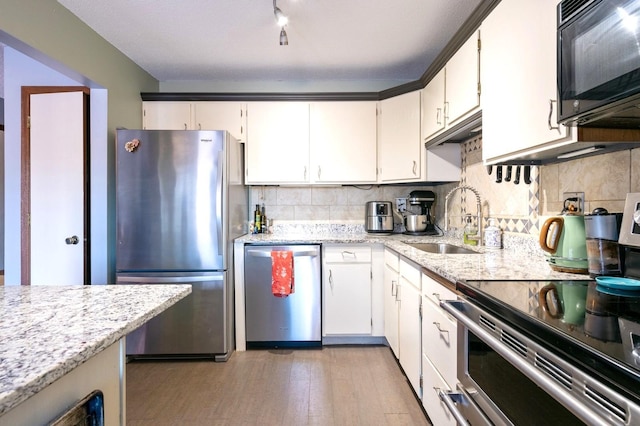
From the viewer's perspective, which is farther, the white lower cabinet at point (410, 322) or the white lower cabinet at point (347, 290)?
the white lower cabinet at point (347, 290)

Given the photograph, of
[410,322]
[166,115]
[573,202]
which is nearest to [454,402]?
[410,322]

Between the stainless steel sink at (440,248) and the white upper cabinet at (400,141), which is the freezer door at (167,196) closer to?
the white upper cabinet at (400,141)

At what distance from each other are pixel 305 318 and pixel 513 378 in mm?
1955

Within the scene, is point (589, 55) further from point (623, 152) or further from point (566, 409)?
point (566, 409)

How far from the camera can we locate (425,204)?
304 cm

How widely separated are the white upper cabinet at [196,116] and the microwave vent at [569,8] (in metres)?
2.39

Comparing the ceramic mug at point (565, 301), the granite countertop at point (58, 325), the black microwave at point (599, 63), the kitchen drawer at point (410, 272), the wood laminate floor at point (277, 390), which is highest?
the black microwave at point (599, 63)

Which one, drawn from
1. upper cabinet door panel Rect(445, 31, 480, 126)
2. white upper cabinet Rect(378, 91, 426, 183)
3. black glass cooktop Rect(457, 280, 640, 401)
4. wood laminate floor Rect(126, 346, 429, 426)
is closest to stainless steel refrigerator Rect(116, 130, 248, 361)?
wood laminate floor Rect(126, 346, 429, 426)

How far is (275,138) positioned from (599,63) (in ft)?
7.79

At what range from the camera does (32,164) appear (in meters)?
2.53

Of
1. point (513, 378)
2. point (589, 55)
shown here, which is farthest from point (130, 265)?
point (589, 55)

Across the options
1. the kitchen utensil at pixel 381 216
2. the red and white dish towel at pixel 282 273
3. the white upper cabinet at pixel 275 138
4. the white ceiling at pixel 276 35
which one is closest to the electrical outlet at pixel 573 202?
the white ceiling at pixel 276 35

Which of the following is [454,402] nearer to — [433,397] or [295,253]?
[433,397]

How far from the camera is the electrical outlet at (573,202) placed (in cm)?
150
